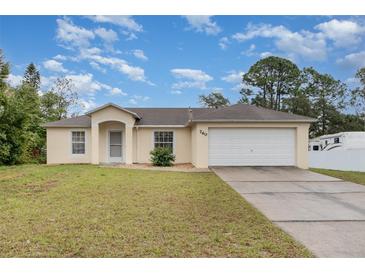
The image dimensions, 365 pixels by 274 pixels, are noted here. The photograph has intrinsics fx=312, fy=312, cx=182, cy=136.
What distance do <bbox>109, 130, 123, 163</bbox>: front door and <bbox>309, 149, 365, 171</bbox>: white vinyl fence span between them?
13.0 m

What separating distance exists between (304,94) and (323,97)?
2.26 metres

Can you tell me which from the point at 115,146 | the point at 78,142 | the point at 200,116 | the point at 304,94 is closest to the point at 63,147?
the point at 78,142

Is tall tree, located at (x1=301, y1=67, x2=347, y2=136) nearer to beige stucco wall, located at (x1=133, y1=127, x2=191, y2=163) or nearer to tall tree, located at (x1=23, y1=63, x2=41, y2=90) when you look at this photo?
beige stucco wall, located at (x1=133, y1=127, x2=191, y2=163)

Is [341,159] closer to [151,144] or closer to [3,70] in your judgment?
[151,144]

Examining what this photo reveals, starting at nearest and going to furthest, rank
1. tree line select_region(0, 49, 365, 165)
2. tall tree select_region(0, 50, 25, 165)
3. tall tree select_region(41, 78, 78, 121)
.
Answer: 1. tall tree select_region(0, 50, 25, 165)
2. tall tree select_region(41, 78, 78, 121)
3. tree line select_region(0, 49, 365, 165)

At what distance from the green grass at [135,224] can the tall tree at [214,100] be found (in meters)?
34.2

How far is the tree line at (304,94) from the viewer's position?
37281 millimetres

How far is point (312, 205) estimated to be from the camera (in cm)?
751

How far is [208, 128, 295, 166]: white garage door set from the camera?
1577 centimetres

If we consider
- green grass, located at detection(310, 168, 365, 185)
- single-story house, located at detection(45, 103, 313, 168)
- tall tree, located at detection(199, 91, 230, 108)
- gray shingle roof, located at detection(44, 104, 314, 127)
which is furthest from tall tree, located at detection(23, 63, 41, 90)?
green grass, located at detection(310, 168, 365, 185)

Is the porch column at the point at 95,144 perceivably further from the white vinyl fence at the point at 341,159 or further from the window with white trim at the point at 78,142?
the white vinyl fence at the point at 341,159

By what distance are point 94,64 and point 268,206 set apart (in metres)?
17.9
